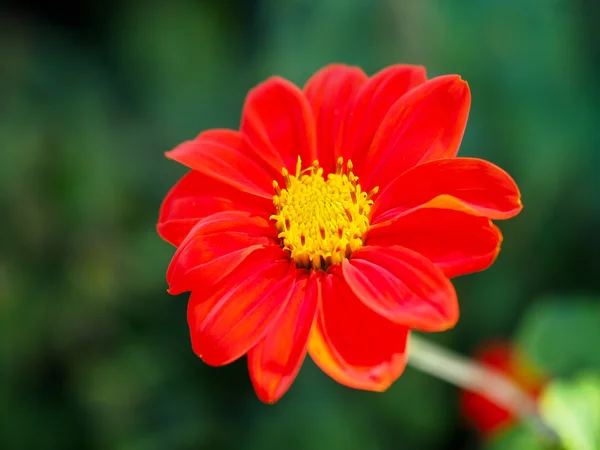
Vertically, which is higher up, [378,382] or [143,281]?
[378,382]

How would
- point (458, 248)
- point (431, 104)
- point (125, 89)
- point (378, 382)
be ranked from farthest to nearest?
point (125, 89), point (431, 104), point (458, 248), point (378, 382)

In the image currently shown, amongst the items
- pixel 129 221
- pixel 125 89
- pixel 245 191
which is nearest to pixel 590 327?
pixel 245 191

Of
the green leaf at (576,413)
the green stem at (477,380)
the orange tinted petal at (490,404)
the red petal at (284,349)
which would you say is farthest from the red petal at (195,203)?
the orange tinted petal at (490,404)

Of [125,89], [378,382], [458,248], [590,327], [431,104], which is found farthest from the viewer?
[125,89]

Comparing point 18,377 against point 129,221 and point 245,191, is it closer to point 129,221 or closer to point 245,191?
point 129,221

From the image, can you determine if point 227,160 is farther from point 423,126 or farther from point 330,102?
point 423,126

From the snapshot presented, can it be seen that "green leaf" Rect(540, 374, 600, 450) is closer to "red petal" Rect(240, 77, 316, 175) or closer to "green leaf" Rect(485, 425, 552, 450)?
"green leaf" Rect(485, 425, 552, 450)

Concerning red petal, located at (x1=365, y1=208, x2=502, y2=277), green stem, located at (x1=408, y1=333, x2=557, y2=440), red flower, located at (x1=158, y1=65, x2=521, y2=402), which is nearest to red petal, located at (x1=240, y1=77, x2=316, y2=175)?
red flower, located at (x1=158, y1=65, x2=521, y2=402)
